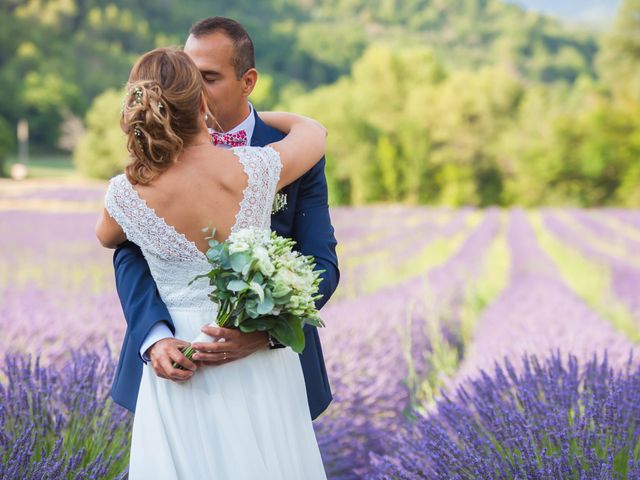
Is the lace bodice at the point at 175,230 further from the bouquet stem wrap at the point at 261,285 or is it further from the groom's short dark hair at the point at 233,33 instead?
the groom's short dark hair at the point at 233,33

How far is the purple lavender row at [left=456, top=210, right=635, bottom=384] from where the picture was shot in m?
3.66

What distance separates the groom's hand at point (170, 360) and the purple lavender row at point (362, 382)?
1.32 meters

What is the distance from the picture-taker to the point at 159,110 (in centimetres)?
167

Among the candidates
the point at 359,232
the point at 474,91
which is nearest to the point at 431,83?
the point at 474,91

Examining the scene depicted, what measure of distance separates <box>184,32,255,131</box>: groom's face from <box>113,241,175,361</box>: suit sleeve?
16.5 inches

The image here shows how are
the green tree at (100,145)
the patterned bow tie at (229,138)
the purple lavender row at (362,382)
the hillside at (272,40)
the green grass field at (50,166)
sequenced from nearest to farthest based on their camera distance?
the patterned bow tie at (229,138) < the purple lavender row at (362,382) < the green grass field at (50,166) < the green tree at (100,145) < the hillside at (272,40)

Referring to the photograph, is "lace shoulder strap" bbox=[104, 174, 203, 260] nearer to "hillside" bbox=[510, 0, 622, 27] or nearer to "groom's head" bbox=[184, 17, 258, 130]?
"groom's head" bbox=[184, 17, 258, 130]

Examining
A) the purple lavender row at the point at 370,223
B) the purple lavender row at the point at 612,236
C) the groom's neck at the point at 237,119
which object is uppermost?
the groom's neck at the point at 237,119

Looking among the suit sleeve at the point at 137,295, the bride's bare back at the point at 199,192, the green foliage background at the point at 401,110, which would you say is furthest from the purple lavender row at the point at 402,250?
the green foliage background at the point at 401,110

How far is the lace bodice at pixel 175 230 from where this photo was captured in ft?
5.69

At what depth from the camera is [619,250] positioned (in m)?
13.1

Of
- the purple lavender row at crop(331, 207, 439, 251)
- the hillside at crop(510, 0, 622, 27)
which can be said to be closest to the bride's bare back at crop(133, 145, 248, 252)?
the purple lavender row at crop(331, 207, 439, 251)

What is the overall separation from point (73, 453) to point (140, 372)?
49 cm

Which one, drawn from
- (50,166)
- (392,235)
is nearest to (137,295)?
(392,235)
